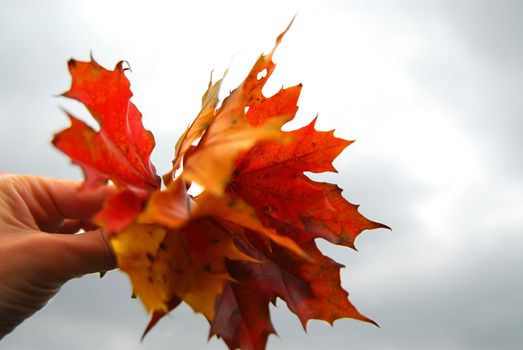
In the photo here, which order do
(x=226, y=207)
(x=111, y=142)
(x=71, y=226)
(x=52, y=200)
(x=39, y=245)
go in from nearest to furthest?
(x=226, y=207)
(x=111, y=142)
(x=39, y=245)
(x=52, y=200)
(x=71, y=226)

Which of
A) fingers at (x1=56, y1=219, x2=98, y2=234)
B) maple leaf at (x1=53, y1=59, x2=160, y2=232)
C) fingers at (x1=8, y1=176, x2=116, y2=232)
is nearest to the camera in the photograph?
maple leaf at (x1=53, y1=59, x2=160, y2=232)

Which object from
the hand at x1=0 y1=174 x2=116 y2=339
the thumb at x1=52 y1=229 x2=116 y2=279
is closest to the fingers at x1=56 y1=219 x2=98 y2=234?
the hand at x1=0 y1=174 x2=116 y2=339

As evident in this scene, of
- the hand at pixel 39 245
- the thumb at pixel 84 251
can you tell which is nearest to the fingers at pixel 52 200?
the hand at pixel 39 245

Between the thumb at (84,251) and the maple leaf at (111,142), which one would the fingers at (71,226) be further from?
the maple leaf at (111,142)

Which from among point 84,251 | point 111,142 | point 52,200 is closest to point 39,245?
point 84,251

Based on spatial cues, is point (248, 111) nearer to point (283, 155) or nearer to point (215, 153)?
point (283, 155)

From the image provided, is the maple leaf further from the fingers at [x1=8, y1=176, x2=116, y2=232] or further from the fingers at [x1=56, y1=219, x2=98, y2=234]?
the fingers at [x1=56, y1=219, x2=98, y2=234]

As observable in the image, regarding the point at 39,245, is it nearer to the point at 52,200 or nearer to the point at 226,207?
the point at 52,200
